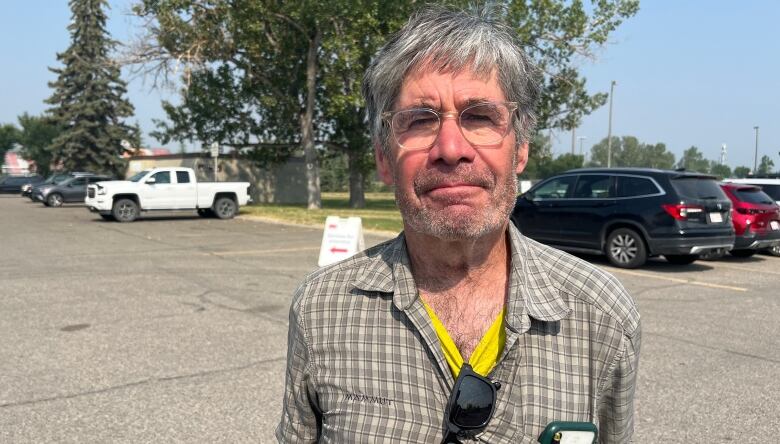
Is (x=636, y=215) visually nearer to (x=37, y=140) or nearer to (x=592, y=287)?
(x=592, y=287)

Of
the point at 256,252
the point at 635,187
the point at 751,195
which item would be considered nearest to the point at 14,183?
the point at 256,252

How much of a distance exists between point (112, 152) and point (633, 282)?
41339mm

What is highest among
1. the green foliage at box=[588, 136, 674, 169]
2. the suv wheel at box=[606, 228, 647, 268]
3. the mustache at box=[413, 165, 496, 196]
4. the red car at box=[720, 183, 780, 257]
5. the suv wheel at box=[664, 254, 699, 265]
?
the green foliage at box=[588, 136, 674, 169]

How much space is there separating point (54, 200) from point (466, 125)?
113 feet

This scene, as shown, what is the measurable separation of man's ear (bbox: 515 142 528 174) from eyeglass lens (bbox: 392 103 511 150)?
0.14 meters

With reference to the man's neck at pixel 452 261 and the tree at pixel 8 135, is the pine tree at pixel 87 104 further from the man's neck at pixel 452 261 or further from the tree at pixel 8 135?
the man's neck at pixel 452 261

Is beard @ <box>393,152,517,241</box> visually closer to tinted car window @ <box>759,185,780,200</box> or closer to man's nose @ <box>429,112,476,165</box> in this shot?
man's nose @ <box>429,112,476,165</box>

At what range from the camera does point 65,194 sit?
32156 mm

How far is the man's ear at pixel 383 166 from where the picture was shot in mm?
1812

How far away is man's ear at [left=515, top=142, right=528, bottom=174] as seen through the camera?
181 cm

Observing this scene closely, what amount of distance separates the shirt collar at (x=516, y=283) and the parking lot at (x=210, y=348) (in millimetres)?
2610

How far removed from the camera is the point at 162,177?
73.4 feet

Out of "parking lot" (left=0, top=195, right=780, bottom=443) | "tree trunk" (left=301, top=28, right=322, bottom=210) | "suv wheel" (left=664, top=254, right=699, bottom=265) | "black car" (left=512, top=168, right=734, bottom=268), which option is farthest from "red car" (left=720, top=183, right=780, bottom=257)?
"tree trunk" (left=301, top=28, right=322, bottom=210)

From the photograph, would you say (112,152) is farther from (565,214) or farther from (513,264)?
(513,264)
